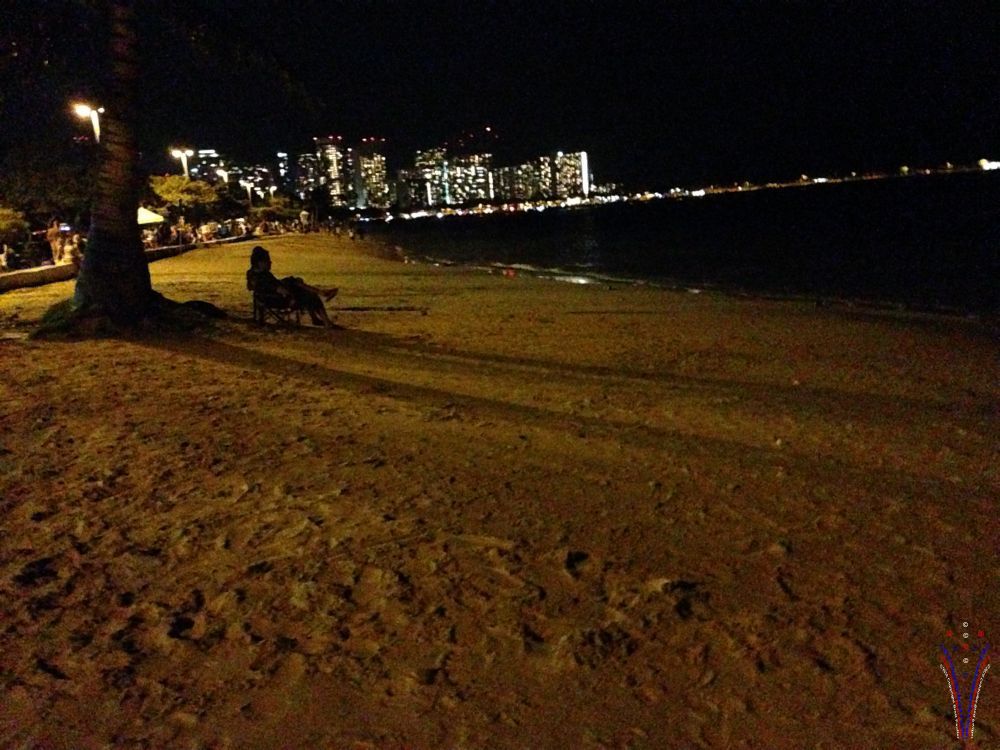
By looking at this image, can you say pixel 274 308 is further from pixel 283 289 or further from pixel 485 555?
pixel 485 555

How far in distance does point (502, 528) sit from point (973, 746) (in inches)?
88.7

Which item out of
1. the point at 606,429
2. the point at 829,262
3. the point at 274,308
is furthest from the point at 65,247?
the point at 829,262

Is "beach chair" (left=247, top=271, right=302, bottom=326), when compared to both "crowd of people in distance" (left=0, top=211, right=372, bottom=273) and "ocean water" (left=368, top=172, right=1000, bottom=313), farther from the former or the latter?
"ocean water" (left=368, top=172, right=1000, bottom=313)

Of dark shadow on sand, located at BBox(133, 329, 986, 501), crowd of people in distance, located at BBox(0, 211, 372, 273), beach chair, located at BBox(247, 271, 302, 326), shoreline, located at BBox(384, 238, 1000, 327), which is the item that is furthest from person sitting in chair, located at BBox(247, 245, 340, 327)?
shoreline, located at BBox(384, 238, 1000, 327)

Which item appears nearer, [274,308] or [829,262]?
[274,308]

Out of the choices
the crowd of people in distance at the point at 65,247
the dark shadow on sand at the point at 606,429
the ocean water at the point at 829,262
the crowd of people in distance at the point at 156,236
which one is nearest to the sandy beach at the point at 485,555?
the dark shadow on sand at the point at 606,429

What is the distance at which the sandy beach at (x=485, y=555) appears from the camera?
2.80 meters

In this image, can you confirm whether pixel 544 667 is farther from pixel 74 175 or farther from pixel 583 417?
pixel 74 175

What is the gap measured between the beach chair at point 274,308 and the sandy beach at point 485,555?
8.37 ft

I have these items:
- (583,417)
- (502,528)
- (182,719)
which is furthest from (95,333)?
(182,719)

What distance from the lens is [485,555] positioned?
13.0 feet

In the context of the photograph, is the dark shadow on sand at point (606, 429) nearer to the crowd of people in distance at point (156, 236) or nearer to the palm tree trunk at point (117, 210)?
the palm tree trunk at point (117, 210)

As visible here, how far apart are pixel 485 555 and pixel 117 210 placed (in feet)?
25.7

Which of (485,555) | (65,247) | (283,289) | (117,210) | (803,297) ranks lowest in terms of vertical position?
(803,297)
